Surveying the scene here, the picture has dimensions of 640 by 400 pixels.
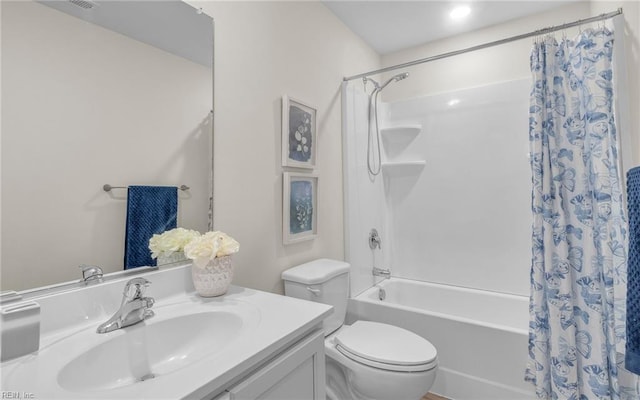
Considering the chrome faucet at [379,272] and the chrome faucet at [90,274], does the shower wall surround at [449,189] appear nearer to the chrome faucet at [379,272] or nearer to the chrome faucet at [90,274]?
the chrome faucet at [379,272]

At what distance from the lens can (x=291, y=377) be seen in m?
0.88

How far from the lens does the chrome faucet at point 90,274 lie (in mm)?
959

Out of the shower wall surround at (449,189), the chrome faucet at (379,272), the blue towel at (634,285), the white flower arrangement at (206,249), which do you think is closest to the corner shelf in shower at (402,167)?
the shower wall surround at (449,189)

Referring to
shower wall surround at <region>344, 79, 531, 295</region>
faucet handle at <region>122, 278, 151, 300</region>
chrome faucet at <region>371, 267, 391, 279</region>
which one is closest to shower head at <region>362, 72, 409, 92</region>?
shower wall surround at <region>344, 79, 531, 295</region>

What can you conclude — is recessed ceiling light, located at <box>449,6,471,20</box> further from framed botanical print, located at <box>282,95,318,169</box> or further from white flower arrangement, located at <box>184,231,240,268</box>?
white flower arrangement, located at <box>184,231,240,268</box>

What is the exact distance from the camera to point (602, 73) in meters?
1.48

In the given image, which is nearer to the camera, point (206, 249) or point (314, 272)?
point (206, 249)

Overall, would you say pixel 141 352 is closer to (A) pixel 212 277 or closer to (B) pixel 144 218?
(A) pixel 212 277

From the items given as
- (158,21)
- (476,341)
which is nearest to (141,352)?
(158,21)

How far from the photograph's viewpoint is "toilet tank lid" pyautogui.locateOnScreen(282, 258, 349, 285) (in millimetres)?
1613

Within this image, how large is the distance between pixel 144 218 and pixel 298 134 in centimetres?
100

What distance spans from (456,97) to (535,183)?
1235mm

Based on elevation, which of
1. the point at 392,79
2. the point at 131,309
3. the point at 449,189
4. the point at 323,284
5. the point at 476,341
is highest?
the point at 392,79

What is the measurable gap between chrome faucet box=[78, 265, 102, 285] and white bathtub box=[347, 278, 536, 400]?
1626 mm
